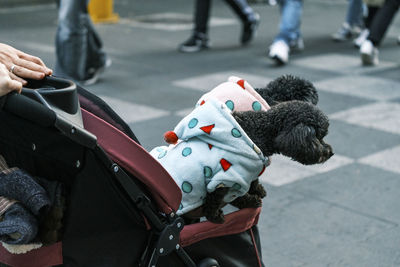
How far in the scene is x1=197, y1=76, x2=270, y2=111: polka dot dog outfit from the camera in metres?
2.43

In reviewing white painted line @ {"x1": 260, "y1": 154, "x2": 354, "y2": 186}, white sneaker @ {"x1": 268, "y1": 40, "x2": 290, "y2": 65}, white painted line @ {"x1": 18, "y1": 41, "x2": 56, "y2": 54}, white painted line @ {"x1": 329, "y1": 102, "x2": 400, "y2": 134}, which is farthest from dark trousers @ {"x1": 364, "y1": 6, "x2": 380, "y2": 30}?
white painted line @ {"x1": 260, "y1": 154, "x2": 354, "y2": 186}

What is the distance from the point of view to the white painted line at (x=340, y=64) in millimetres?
7523

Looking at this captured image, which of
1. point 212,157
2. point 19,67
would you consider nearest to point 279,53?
point 212,157

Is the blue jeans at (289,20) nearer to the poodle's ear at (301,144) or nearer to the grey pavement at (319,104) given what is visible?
the grey pavement at (319,104)

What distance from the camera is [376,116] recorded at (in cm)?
576

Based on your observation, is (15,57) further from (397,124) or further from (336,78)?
(336,78)

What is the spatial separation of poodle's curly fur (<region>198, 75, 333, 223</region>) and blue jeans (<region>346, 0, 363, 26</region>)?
7.35 m

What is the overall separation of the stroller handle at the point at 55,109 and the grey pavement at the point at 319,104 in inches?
62.3

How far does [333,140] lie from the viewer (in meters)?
5.11

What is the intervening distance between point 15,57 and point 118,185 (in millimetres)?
489

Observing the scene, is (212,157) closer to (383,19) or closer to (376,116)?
(376,116)

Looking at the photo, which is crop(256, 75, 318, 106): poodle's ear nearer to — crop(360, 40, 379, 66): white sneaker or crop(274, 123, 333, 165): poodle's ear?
crop(274, 123, 333, 165): poodle's ear

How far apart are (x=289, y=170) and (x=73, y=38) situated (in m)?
2.63

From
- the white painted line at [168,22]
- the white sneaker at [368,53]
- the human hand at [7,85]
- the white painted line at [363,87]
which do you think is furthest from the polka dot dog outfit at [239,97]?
the white painted line at [168,22]
